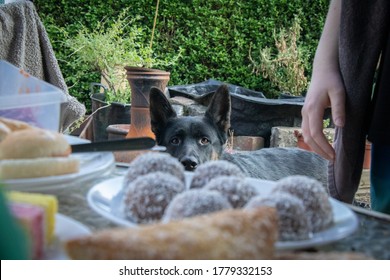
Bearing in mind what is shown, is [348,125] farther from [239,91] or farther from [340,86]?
[239,91]

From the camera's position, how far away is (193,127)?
3250 millimetres

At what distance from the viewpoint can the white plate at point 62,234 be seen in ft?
1.68

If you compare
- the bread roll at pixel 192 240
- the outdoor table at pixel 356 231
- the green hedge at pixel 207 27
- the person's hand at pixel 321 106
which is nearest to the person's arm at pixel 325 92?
the person's hand at pixel 321 106

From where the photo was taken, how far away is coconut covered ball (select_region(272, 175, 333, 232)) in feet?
2.10

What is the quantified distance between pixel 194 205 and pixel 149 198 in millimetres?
88

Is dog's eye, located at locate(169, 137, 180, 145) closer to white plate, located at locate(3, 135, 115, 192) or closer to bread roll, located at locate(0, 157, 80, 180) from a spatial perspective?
white plate, located at locate(3, 135, 115, 192)

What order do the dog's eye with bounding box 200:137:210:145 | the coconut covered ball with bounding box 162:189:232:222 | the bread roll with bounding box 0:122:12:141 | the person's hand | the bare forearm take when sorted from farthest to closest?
the dog's eye with bounding box 200:137:210:145
the bare forearm
the person's hand
the bread roll with bounding box 0:122:12:141
the coconut covered ball with bounding box 162:189:232:222

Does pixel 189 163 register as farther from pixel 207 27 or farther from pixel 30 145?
pixel 207 27

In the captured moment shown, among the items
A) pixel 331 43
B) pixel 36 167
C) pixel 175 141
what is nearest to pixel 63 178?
pixel 36 167

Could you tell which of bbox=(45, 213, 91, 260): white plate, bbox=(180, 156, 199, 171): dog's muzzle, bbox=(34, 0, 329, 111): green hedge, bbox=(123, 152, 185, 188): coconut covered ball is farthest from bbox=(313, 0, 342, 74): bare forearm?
bbox=(34, 0, 329, 111): green hedge

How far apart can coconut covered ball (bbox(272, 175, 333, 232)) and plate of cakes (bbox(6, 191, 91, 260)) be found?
Result: 0.94 ft

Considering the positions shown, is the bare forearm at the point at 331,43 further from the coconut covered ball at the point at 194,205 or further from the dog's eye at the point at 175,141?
the dog's eye at the point at 175,141

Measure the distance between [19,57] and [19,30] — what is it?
0.17m

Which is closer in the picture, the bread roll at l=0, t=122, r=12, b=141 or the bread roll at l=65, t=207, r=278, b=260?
the bread roll at l=65, t=207, r=278, b=260
